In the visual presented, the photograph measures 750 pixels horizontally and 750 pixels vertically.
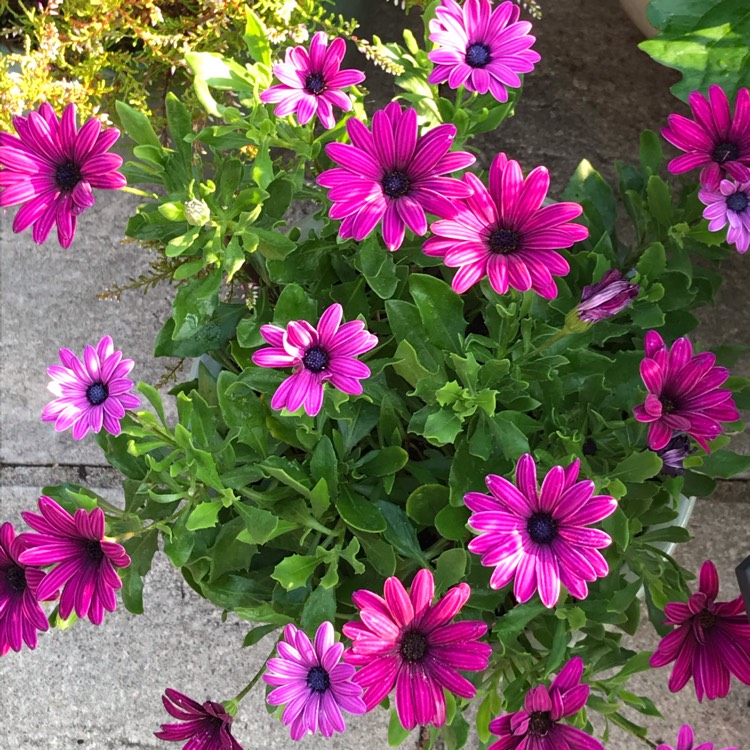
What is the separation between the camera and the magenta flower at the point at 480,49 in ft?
1.98

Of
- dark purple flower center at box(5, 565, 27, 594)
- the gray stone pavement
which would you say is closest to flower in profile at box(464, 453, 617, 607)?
dark purple flower center at box(5, 565, 27, 594)

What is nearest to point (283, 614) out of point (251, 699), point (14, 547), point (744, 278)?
point (14, 547)

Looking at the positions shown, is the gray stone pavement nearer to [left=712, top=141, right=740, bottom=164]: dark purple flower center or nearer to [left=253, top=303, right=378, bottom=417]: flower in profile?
[left=712, top=141, right=740, bottom=164]: dark purple flower center

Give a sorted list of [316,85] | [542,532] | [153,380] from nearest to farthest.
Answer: [542,532]
[316,85]
[153,380]

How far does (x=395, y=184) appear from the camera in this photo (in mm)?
546

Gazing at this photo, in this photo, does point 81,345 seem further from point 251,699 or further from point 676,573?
point 676,573

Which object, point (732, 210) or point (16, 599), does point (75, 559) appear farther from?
point (732, 210)

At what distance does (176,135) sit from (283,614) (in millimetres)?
372

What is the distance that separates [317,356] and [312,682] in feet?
0.68

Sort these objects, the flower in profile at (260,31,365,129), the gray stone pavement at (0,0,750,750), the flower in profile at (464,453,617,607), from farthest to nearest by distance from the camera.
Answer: the gray stone pavement at (0,0,750,750) → the flower in profile at (260,31,365,129) → the flower in profile at (464,453,617,607)

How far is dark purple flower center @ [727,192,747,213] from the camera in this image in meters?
0.61

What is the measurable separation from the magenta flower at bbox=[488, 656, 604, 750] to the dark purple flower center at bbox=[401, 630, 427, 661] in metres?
0.07

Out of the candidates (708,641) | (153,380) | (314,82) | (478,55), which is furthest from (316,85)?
(153,380)

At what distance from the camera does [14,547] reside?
0.60 m
